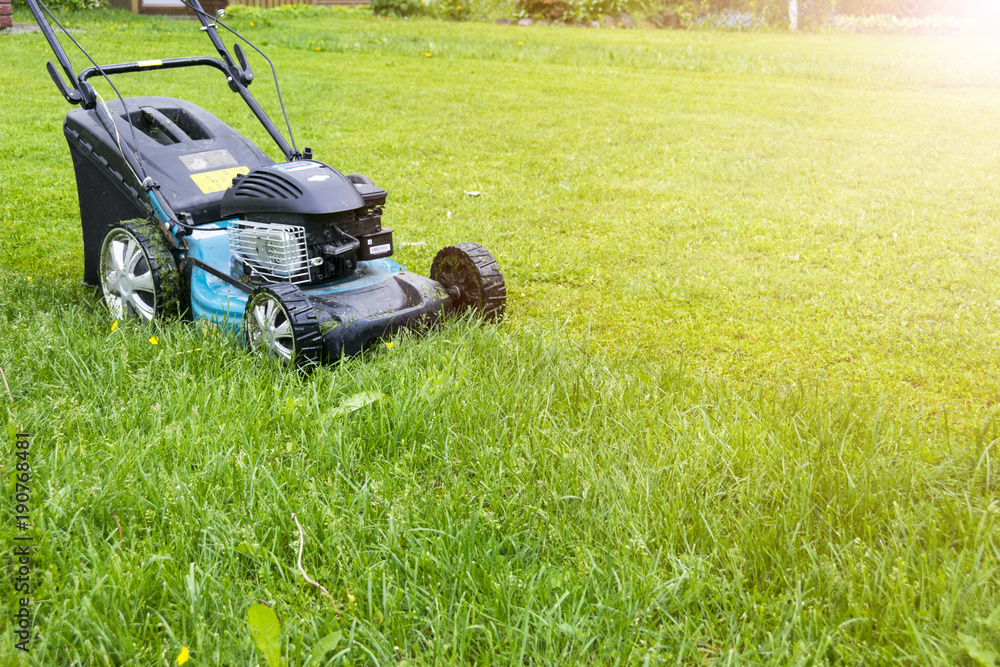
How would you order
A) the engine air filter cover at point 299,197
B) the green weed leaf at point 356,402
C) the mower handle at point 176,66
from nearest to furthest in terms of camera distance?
the green weed leaf at point 356,402, the engine air filter cover at point 299,197, the mower handle at point 176,66

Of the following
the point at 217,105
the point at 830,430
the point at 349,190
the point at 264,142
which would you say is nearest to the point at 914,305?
the point at 830,430

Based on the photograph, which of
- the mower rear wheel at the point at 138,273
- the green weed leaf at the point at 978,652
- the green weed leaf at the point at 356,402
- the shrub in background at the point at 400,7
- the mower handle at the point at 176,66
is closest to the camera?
the green weed leaf at the point at 978,652

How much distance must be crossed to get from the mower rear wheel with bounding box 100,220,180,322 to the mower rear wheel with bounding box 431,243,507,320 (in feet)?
3.32

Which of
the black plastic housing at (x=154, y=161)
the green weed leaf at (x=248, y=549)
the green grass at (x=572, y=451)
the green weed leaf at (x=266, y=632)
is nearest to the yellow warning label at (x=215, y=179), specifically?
the black plastic housing at (x=154, y=161)

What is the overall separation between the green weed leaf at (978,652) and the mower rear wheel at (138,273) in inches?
106

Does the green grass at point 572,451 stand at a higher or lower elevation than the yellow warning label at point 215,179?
lower

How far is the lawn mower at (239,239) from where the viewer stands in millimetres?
2795

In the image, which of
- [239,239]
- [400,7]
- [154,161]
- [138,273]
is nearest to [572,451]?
[239,239]

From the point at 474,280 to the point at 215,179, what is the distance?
1.14 meters

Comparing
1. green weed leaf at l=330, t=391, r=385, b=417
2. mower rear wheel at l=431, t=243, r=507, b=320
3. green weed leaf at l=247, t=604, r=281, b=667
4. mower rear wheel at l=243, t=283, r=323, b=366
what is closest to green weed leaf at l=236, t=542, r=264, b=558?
green weed leaf at l=247, t=604, r=281, b=667

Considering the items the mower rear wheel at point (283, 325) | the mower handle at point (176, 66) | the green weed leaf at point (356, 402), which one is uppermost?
the mower handle at point (176, 66)

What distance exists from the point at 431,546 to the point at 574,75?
28.8 feet

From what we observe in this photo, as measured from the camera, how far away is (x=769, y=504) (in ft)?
6.70

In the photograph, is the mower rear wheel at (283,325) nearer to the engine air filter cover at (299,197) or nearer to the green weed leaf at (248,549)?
the engine air filter cover at (299,197)
